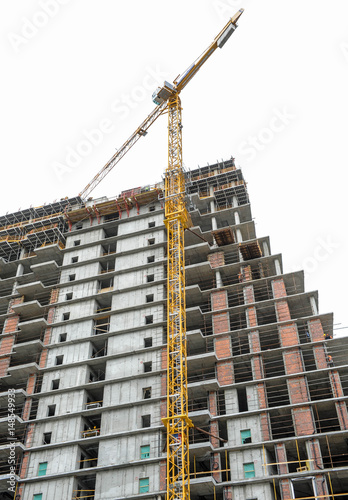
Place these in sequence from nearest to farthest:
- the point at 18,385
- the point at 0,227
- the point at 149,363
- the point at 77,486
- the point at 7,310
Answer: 1. the point at 77,486
2. the point at 149,363
3. the point at 18,385
4. the point at 7,310
5. the point at 0,227

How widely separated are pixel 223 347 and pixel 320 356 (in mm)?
8708

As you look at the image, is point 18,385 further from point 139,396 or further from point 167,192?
point 167,192

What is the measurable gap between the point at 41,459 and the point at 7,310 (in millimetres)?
20919

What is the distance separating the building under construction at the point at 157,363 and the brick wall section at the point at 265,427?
0.12 m

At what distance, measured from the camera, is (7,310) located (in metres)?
68.8

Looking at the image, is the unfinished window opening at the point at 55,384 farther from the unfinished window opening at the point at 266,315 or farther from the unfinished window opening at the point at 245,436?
the unfinished window opening at the point at 266,315

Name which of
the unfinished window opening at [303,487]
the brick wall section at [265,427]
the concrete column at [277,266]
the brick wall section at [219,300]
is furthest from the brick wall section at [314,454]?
the concrete column at [277,266]

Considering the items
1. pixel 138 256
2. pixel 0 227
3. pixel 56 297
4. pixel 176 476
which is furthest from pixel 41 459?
pixel 0 227

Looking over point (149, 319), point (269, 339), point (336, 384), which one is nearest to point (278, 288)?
point (269, 339)

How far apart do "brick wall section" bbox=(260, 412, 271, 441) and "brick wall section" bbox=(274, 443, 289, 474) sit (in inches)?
46.5

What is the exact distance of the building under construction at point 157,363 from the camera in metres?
48.4

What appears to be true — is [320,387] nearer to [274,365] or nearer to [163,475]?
[274,365]

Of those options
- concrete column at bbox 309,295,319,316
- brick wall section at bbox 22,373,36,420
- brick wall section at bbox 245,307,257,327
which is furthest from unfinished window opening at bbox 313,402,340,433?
brick wall section at bbox 22,373,36,420

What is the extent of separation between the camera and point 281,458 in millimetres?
46312
